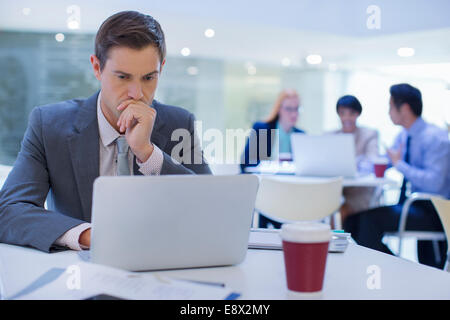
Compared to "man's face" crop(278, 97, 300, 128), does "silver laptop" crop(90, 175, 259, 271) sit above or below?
below

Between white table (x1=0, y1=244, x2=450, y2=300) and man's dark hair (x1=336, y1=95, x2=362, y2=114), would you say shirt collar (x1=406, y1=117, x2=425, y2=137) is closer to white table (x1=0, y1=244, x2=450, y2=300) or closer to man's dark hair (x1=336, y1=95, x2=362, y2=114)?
man's dark hair (x1=336, y1=95, x2=362, y2=114)

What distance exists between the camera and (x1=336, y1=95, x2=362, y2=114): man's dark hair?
2983 mm

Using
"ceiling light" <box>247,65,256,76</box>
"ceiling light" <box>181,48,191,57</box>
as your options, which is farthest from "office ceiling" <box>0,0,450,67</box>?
"ceiling light" <box>247,65,256,76</box>

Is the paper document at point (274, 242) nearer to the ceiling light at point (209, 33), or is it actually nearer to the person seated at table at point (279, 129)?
the person seated at table at point (279, 129)

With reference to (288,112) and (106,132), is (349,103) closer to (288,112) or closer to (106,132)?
→ (288,112)

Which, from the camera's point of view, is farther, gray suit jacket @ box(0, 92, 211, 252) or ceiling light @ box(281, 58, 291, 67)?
ceiling light @ box(281, 58, 291, 67)

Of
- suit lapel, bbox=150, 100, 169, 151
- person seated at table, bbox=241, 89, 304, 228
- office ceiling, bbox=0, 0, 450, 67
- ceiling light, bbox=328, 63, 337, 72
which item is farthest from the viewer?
ceiling light, bbox=328, 63, 337, 72

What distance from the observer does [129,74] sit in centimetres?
158

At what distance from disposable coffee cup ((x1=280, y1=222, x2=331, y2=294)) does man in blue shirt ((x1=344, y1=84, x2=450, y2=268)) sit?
256 centimetres

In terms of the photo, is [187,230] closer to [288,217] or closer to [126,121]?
[126,121]

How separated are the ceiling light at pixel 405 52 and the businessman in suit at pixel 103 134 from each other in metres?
5.76

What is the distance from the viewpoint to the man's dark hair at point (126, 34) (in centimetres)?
158

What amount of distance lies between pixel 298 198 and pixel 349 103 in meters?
0.71

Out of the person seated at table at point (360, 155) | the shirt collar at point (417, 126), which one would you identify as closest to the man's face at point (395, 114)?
the shirt collar at point (417, 126)
